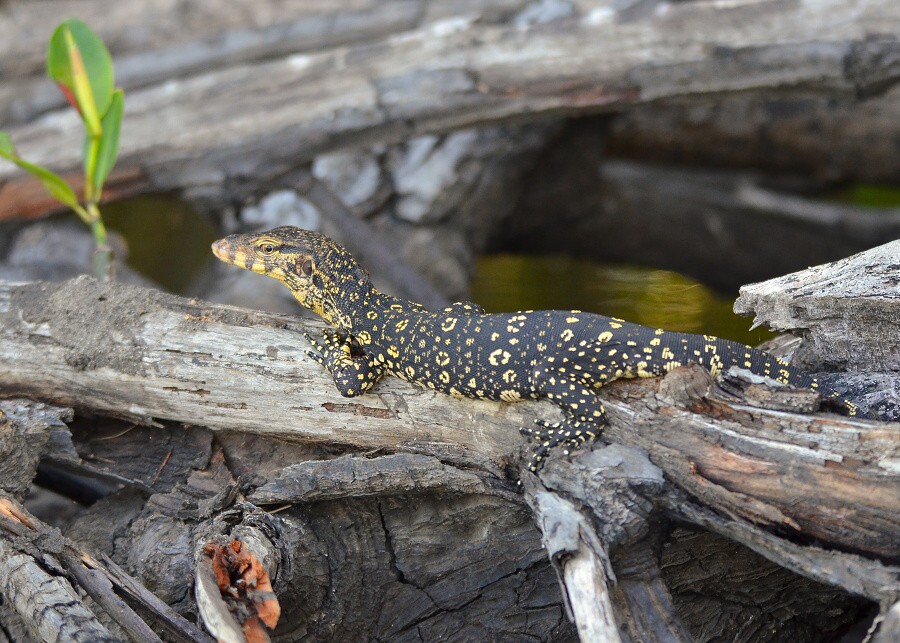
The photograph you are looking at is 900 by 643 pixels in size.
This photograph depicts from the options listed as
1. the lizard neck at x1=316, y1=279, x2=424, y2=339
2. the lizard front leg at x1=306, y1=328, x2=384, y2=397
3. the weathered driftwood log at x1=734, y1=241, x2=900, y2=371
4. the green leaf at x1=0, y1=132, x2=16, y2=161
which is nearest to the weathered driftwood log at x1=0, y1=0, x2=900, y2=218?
the green leaf at x1=0, y1=132, x2=16, y2=161

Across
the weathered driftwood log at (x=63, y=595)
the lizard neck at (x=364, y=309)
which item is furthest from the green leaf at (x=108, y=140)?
the weathered driftwood log at (x=63, y=595)

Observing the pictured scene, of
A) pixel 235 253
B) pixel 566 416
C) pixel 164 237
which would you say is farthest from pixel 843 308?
pixel 164 237

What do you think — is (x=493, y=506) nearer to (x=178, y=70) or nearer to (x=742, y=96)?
(x=742, y=96)

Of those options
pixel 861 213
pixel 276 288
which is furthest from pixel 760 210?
pixel 276 288

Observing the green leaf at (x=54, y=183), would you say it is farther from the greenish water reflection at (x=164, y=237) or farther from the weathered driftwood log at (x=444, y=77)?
the greenish water reflection at (x=164, y=237)

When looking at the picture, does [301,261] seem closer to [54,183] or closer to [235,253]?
[235,253]

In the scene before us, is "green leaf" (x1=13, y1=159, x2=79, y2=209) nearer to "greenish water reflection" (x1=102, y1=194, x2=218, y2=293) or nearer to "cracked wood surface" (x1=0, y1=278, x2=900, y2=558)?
"cracked wood surface" (x1=0, y1=278, x2=900, y2=558)

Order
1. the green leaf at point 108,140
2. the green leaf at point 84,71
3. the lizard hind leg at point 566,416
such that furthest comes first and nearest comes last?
the green leaf at point 108,140 < the green leaf at point 84,71 < the lizard hind leg at point 566,416
